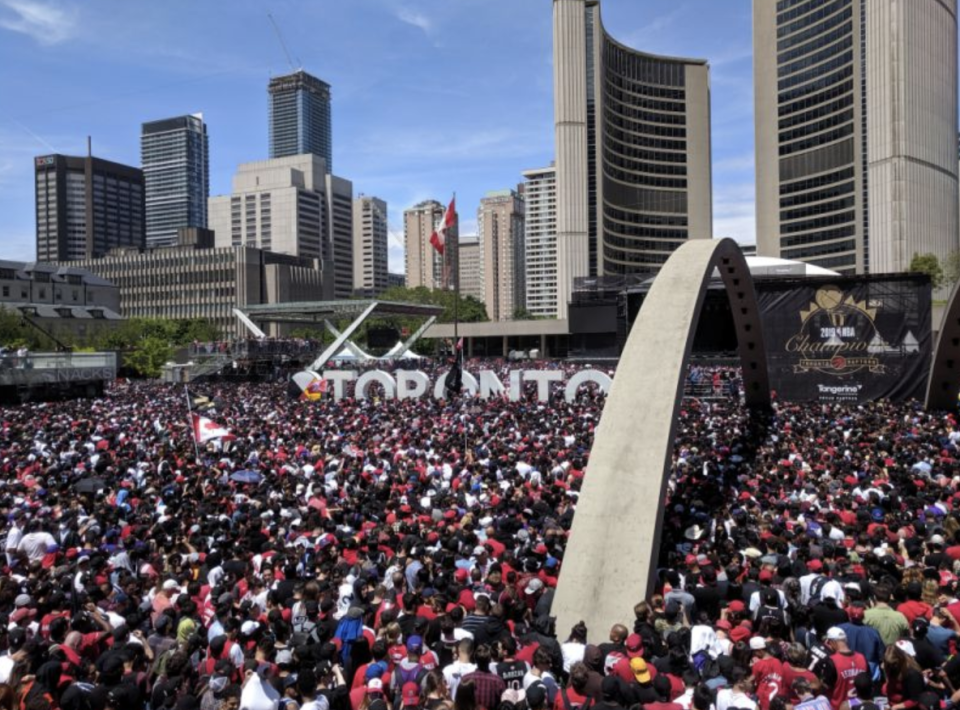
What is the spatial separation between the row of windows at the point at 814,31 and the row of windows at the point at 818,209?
69.2 ft

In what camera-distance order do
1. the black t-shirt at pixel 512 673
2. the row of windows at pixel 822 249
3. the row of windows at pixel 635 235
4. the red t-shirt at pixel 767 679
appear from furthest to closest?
1. the row of windows at pixel 635 235
2. the row of windows at pixel 822 249
3. the black t-shirt at pixel 512 673
4. the red t-shirt at pixel 767 679

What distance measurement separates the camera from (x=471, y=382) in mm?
30422

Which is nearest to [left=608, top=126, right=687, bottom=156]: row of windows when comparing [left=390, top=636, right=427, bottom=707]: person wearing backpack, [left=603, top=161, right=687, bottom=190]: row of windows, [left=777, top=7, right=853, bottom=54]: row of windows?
[left=603, top=161, right=687, bottom=190]: row of windows

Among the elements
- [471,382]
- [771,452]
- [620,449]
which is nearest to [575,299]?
[471,382]

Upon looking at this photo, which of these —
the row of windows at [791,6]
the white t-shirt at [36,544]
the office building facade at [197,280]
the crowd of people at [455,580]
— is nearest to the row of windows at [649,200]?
the row of windows at [791,6]

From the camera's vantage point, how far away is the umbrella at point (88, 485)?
12.4 meters

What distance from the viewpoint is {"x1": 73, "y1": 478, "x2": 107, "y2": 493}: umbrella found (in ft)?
40.8

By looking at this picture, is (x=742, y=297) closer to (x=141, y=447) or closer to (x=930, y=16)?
(x=141, y=447)

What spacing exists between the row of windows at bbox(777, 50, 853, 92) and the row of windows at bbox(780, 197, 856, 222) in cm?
1634

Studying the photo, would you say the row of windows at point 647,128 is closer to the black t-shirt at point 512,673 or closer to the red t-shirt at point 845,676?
the red t-shirt at point 845,676

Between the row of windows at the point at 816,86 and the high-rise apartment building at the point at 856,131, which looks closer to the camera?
the high-rise apartment building at the point at 856,131

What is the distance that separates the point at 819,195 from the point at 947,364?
81.2 metres

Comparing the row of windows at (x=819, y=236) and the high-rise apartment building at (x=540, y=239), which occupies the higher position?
the high-rise apartment building at (x=540, y=239)

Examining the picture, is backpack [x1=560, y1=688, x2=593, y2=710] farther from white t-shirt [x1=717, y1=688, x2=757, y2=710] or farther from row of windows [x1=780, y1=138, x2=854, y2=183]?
row of windows [x1=780, y1=138, x2=854, y2=183]
